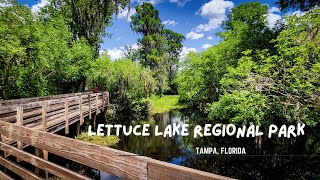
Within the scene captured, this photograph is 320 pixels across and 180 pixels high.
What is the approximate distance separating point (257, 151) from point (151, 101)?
15146 mm

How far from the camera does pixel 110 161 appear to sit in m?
2.17

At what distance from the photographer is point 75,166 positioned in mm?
11555

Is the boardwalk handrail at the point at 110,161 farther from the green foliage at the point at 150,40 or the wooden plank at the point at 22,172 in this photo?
the green foliage at the point at 150,40

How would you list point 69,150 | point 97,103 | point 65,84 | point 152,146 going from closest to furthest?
point 69,150 < point 152,146 < point 97,103 < point 65,84

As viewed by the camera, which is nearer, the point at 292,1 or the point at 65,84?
the point at 292,1

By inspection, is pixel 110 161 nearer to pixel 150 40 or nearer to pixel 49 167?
pixel 49 167

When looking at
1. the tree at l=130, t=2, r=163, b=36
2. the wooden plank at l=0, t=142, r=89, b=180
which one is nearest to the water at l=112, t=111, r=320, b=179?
the wooden plank at l=0, t=142, r=89, b=180

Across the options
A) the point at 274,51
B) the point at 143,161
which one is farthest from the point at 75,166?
the point at 274,51

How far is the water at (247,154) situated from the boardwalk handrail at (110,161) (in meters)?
10.1

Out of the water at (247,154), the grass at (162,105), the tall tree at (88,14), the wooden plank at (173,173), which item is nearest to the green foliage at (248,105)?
the water at (247,154)

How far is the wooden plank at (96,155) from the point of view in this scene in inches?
76.8

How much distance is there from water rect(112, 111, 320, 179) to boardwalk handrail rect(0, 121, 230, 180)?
10.1 m

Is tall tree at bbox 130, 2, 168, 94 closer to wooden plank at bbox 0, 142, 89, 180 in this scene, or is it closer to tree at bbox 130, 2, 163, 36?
tree at bbox 130, 2, 163, 36

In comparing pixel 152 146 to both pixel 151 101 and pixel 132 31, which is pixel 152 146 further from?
pixel 132 31
